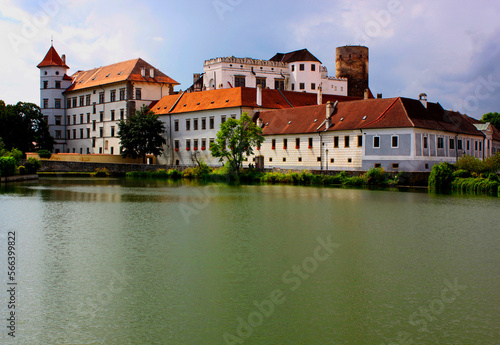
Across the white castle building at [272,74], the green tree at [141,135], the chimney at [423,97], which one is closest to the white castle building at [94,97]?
the white castle building at [272,74]

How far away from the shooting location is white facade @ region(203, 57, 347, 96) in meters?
72.2

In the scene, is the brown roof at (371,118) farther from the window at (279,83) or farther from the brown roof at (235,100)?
the window at (279,83)

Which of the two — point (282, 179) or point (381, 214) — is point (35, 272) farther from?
point (282, 179)

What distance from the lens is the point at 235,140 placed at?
49.7m

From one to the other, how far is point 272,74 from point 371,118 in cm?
3130

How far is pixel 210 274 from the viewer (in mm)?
12438

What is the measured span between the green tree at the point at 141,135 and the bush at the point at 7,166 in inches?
777

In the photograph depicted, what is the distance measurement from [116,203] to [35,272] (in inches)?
587

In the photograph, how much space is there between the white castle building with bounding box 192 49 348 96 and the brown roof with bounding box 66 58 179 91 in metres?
5.60

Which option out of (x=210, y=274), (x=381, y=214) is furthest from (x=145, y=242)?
(x=381, y=214)

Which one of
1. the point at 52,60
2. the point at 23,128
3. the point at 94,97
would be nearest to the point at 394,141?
the point at 23,128

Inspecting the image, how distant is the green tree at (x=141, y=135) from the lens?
63000mm

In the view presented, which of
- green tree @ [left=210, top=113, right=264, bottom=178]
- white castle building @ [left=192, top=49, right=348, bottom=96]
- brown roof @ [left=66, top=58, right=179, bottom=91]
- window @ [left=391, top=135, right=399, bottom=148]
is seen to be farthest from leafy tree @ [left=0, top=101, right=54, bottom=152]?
window @ [left=391, top=135, right=399, bottom=148]

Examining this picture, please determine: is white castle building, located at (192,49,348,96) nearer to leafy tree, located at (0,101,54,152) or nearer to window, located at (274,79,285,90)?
window, located at (274,79,285,90)
